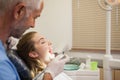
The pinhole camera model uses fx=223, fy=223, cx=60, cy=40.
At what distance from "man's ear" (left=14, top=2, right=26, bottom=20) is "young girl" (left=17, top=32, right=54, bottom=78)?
3.45 feet

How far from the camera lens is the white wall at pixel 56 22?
2842 mm

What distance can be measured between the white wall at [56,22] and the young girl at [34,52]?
110 centimetres

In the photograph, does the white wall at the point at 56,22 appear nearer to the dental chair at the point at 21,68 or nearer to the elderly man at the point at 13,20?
the dental chair at the point at 21,68

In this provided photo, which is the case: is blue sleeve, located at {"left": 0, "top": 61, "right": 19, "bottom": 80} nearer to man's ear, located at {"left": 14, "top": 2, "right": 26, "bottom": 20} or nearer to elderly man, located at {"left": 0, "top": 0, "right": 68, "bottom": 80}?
elderly man, located at {"left": 0, "top": 0, "right": 68, "bottom": 80}

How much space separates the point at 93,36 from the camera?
271 cm

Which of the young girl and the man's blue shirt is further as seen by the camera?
the young girl

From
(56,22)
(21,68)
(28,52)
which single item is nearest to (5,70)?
(21,68)

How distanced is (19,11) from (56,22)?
223cm

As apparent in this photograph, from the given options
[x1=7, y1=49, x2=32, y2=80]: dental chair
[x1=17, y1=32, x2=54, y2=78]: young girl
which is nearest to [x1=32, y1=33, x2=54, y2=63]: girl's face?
[x1=17, y1=32, x2=54, y2=78]: young girl

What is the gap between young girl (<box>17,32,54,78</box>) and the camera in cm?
169

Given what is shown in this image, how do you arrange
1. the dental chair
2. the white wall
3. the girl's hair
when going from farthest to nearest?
the white wall → the girl's hair → the dental chair

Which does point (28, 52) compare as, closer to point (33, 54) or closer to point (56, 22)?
point (33, 54)

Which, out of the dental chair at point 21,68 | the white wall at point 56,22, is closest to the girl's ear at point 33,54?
the dental chair at point 21,68

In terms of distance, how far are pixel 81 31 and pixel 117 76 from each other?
2.51 feet
